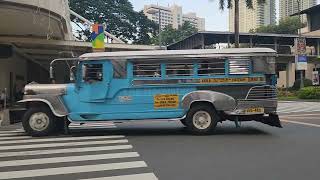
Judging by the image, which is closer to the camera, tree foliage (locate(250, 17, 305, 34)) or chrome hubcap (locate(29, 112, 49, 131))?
chrome hubcap (locate(29, 112, 49, 131))

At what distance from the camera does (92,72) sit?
581 inches

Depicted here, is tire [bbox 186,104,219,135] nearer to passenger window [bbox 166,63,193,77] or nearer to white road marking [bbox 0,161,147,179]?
passenger window [bbox 166,63,193,77]

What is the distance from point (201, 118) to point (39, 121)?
4485 millimetres

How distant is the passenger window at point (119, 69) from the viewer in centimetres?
1470

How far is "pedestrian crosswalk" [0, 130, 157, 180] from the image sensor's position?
845 centimetres

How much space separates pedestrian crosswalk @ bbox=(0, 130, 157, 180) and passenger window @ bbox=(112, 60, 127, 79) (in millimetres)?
1718

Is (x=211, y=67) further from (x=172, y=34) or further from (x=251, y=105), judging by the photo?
(x=172, y=34)

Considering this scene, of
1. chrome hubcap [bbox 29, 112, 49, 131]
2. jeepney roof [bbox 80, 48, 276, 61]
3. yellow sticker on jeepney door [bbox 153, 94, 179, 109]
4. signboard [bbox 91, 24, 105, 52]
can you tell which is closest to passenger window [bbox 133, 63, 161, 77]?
jeepney roof [bbox 80, 48, 276, 61]

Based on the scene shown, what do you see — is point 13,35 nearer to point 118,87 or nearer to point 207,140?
point 118,87

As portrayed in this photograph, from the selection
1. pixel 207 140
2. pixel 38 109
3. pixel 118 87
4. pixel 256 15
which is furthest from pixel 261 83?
pixel 256 15

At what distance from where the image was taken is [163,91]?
579 inches

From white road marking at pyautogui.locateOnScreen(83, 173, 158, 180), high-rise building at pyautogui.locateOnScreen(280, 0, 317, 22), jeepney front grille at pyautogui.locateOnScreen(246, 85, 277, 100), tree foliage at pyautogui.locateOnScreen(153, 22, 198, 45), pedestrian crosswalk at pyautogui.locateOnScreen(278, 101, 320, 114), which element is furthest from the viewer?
high-rise building at pyautogui.locateOnScreen(280, 0, 317, 22)

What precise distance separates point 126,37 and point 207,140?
59.9 m

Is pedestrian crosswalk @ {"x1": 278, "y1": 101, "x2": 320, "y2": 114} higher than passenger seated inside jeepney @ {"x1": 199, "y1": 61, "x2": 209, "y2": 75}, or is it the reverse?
passenger seated inside jeepney @ {"x1": 199, "y1": 61, "x2": 209, "y2": 75}
